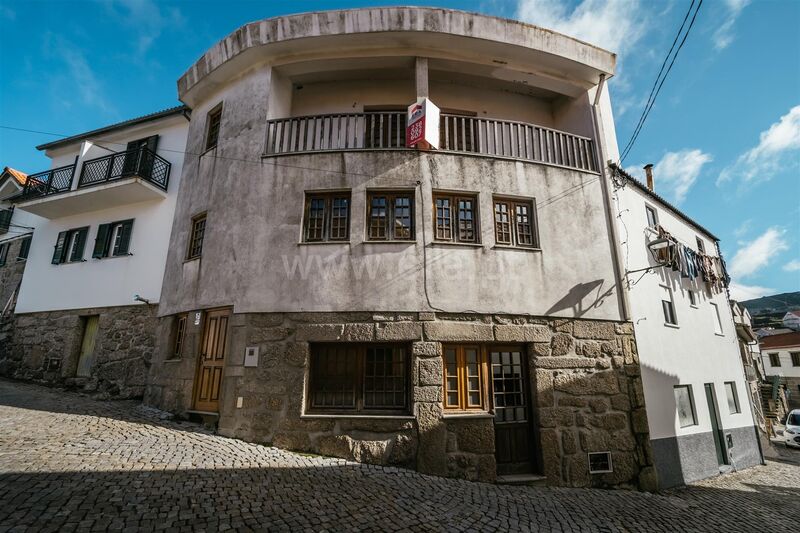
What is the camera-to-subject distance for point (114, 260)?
11617 millimetres

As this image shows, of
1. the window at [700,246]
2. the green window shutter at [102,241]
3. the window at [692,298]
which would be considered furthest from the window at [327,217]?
the window at [700,246]

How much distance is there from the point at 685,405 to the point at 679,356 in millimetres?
1270

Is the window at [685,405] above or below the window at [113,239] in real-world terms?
below

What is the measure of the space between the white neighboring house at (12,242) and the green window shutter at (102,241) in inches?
159

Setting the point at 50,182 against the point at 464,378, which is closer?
the point at 464,378

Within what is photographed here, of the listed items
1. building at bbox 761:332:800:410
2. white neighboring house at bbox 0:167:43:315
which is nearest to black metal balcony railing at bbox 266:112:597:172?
white neighboring house at bbox 0:167:43:315

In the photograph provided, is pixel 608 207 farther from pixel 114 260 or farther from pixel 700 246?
pixel 114 260

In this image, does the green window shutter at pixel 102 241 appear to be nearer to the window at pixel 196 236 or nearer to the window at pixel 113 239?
the window at pixel 113 239

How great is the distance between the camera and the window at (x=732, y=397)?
11942mm

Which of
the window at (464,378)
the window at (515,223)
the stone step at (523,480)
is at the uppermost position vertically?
the window at (515,223)

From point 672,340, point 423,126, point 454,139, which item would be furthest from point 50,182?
point 672,340

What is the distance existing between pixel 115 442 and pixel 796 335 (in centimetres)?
5254

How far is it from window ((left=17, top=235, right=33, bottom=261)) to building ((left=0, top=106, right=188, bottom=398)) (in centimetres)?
76

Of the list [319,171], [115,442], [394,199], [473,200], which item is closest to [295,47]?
[319,171]
